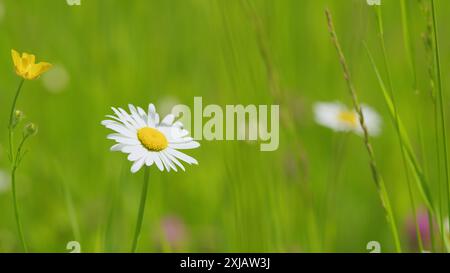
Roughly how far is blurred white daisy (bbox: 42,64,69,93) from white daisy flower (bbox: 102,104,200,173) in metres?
1.13

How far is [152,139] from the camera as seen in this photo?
25.4 inches

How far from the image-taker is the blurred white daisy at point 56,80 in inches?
69.7

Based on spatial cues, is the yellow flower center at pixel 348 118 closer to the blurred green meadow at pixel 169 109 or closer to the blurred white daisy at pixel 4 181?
the blurred green meadow at pixel 169 109

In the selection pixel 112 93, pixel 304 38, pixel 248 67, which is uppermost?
pixel 304 38

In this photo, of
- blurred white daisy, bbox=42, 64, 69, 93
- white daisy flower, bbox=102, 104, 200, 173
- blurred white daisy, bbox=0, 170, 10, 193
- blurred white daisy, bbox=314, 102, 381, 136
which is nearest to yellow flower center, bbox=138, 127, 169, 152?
→ white daisy flower, bbox=102, 104, 200, 173

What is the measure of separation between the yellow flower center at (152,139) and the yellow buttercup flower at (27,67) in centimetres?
10

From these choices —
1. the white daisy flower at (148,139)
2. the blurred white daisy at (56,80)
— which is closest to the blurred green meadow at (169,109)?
the blurred white daisy at (56,80)

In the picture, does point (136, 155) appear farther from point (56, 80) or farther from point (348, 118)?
point (56, 80)

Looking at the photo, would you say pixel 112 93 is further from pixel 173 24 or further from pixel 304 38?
pixel 304 38

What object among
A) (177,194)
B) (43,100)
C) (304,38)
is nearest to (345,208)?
(177,194)

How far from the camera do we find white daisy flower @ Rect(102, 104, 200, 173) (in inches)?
23.6

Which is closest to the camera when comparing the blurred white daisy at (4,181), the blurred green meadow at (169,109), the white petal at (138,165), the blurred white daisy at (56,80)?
the white petal at (138,165)

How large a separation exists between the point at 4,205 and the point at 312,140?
0.74m
